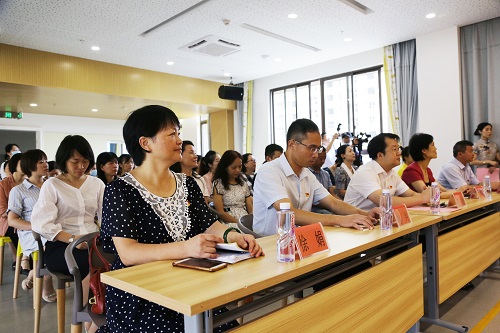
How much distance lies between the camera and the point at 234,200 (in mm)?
3900

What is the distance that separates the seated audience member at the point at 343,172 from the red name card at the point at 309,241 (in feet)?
10.2

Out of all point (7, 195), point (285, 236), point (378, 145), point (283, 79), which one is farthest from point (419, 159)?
point (283, 79)

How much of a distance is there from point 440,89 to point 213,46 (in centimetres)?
385

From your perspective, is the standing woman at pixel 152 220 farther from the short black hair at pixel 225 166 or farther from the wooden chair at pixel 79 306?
the short black hair at pixel 225 166

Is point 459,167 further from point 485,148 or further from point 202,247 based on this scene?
point 202,247

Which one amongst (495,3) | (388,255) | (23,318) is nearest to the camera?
(388,255)

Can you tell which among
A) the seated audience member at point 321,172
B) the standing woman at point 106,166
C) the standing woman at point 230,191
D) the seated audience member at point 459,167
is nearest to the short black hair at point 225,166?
the standing woman at point 230,191

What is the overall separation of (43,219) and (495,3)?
5972 mm

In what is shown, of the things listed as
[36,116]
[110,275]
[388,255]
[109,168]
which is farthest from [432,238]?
[36,116]

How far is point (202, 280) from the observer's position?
1.13m

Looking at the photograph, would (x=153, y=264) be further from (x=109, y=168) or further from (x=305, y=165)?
(x=109, y=168)

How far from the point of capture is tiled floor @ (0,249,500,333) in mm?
2538

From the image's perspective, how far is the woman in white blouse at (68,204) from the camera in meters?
2.33

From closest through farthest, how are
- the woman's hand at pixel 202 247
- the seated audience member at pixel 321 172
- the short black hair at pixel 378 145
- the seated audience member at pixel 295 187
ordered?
the woman's hand at pixel 202 247
the seated audience member at pixel 295 187
the short black hair at pixel 378 145
the seated audience member at pixel 321 172
